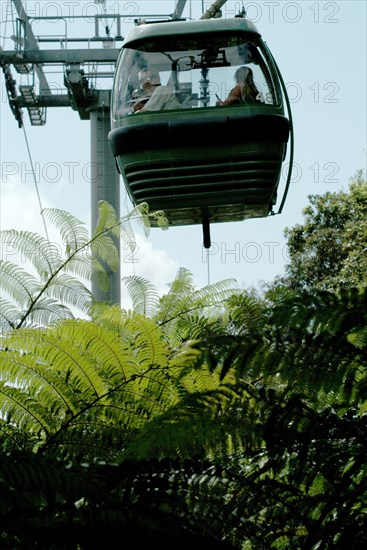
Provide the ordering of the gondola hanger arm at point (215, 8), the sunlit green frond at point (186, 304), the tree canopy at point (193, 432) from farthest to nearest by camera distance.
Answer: the gondola hanger arm at point (215, 8) < the sunlit green frond at point (186, 304) < the tree canopy at point (193, 432)

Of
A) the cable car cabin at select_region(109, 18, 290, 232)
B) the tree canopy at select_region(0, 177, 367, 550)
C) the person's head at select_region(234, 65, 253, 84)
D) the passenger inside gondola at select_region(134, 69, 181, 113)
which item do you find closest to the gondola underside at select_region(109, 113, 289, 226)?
the cable car cabin at select_region(109, 18, 290, 232)

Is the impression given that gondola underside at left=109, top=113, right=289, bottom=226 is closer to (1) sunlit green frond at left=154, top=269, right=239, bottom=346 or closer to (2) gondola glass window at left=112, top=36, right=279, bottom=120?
(2) gondola glass window at left=112, top=36, right=279, bottom=120

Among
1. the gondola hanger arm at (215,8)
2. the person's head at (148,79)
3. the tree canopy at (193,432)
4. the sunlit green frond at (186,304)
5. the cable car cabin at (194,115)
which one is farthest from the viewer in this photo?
the gondola hanger arm at (215,8)

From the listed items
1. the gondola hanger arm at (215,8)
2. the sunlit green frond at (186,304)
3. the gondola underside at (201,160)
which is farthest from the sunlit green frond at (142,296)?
the gondola hanger arm at (215,8)

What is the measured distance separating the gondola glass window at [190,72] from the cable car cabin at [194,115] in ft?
0.04

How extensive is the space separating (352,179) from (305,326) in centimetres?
4183

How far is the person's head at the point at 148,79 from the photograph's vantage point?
1518cm

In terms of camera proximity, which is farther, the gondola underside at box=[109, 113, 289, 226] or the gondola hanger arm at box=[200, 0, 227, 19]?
the gondola hanger arm at box=[200, 0, 227, 19]

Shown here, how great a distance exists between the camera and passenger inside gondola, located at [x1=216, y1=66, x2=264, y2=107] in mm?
15047

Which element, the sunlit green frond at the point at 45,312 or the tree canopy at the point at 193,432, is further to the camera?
the sunlit green frond at the point at 45,312

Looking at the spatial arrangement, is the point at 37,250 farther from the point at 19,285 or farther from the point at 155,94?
the point at 155,94

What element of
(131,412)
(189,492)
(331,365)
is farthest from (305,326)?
(131,412)

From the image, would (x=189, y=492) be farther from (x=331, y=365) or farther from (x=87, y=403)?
(x=87, y=403)

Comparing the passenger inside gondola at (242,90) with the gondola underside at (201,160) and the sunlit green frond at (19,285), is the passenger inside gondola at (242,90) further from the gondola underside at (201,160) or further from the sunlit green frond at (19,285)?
the sunlit green frond at (19,285)
